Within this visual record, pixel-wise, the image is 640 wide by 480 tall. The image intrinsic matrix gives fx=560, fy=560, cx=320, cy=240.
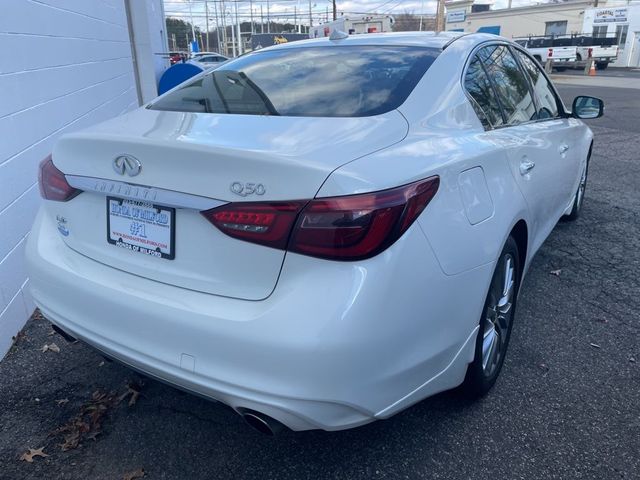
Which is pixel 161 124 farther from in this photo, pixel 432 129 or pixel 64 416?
pixel 64 416

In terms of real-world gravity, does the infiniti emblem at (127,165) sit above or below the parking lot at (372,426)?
above

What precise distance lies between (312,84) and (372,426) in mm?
1554

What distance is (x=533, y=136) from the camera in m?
3.05

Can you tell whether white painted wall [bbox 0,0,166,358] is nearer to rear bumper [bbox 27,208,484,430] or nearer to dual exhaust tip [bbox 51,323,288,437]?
rear bumper [bbox 27,208,484,430]

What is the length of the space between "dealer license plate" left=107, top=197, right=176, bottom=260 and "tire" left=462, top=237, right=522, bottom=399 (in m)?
1.27

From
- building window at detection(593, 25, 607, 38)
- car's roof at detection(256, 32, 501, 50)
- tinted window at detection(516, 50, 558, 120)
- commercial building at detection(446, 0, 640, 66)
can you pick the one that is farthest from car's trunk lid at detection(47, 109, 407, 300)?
building window at detection(593, 25, 607, 38)

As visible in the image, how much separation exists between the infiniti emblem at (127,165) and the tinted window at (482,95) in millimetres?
1522

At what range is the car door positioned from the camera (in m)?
2.80

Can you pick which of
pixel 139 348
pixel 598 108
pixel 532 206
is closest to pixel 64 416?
pixel 139 348

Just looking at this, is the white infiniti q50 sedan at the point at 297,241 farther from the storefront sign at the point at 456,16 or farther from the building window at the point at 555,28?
the storefront sign at the point at 456,16

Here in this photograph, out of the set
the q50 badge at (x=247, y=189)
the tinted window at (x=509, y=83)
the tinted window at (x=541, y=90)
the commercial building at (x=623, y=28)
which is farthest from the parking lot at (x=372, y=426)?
the commercial building at (x=623, y=28)

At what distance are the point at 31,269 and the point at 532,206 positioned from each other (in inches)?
93.8

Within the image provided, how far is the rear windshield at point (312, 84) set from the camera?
2326mm

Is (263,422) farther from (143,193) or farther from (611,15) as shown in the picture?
(611,15)
